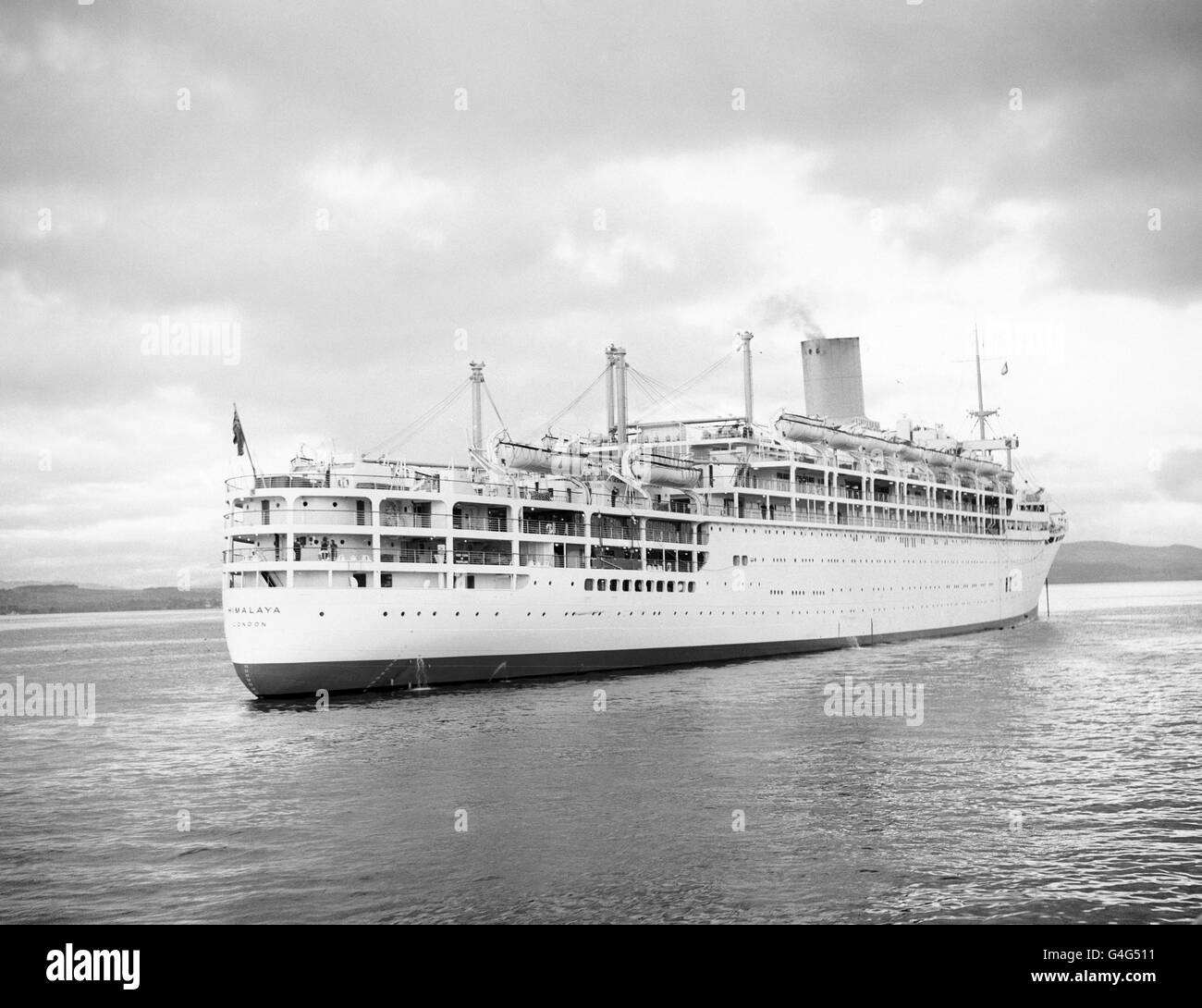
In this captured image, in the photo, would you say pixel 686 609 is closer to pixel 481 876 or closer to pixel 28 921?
pixel 481 876

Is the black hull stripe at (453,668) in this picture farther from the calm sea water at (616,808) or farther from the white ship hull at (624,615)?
the calm sea water at (616,808)

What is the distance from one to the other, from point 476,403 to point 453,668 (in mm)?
19086

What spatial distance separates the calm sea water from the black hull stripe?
48.0 inches

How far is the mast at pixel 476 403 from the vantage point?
55.2 m

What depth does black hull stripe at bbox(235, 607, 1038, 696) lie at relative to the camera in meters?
37.3

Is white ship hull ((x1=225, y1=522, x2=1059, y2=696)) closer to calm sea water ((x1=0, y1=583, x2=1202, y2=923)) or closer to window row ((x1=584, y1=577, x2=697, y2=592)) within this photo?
window row ((x1=584, y1=577, x2=697, y2=592))

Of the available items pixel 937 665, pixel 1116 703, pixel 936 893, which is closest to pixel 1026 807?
pixel 936 893

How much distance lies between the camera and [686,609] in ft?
165

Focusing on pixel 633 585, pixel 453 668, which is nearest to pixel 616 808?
pixel 453 668

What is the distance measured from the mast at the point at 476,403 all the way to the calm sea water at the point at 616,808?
18.8m

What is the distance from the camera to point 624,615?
4703 centimetres

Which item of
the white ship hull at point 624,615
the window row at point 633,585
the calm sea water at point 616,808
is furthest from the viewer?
the window row at point 633,585

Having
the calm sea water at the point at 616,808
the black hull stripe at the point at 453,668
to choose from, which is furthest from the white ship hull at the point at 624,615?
the calm sea water at the point at 616,808

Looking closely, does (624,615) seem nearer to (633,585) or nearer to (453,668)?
(633,585)
